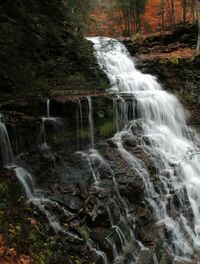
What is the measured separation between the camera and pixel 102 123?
12.9 metres

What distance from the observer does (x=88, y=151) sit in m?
11.8

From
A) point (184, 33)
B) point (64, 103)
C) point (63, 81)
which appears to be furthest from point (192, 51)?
point (64, 103)

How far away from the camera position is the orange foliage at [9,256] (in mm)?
6770

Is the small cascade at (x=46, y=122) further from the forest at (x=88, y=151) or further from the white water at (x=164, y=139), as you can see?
the white water at (x=164, y=139)

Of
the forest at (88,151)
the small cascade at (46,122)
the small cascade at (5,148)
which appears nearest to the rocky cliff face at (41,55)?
the forest at (88,151)

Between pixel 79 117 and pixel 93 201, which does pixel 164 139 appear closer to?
pixel 79 117

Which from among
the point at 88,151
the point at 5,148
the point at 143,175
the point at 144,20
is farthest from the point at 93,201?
the point at 144,20

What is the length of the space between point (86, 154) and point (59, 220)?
3.02 meters

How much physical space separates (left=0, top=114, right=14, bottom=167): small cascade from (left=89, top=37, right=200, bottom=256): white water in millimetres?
3473

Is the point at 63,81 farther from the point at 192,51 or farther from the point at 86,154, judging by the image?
the point at 192,51

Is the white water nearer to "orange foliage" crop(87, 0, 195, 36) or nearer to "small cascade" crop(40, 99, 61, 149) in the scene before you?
"small cascade" crop(40, 99, 61, 149)

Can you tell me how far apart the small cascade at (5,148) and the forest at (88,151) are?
3 cm

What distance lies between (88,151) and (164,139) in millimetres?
3198

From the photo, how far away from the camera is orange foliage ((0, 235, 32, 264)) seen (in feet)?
22.2
